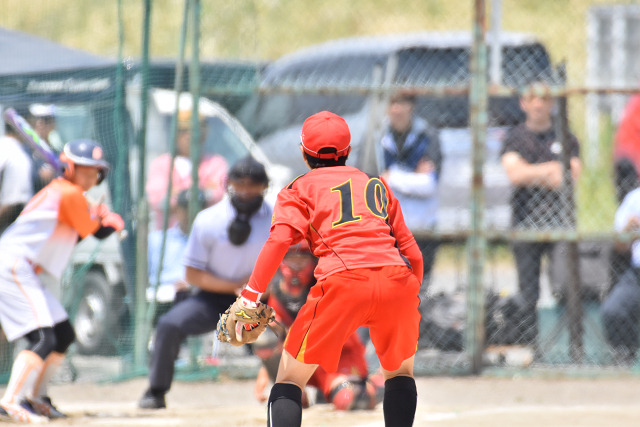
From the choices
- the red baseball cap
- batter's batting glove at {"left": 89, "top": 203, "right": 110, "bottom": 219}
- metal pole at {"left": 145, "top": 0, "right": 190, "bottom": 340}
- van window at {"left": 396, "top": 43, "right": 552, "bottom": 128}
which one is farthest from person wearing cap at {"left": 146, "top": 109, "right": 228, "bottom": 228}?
the red baseball cap

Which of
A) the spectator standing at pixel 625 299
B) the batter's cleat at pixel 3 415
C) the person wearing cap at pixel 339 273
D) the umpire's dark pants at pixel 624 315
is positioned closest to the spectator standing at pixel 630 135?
the spectator standing at pixel 625 299

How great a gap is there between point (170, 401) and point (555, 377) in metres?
2.92

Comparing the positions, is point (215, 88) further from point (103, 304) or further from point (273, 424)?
point (273, 424)

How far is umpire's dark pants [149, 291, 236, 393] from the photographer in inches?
209

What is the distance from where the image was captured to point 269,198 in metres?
7.16

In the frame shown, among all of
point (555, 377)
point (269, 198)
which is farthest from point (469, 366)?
point (269, 198)

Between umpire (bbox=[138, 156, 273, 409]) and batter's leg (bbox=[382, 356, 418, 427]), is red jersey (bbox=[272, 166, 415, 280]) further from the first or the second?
umpire (bbox=[138, 156, 273, 409])

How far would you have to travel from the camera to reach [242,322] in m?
3.62

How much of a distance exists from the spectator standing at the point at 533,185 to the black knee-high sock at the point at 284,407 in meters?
3.34

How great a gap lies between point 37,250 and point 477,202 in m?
3.27

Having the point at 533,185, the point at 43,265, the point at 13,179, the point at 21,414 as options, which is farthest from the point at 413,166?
the point at 21,414

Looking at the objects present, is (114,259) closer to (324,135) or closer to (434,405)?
(434,405)

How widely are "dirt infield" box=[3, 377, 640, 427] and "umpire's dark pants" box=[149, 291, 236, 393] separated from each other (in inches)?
9.0

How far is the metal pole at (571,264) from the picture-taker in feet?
21.4
